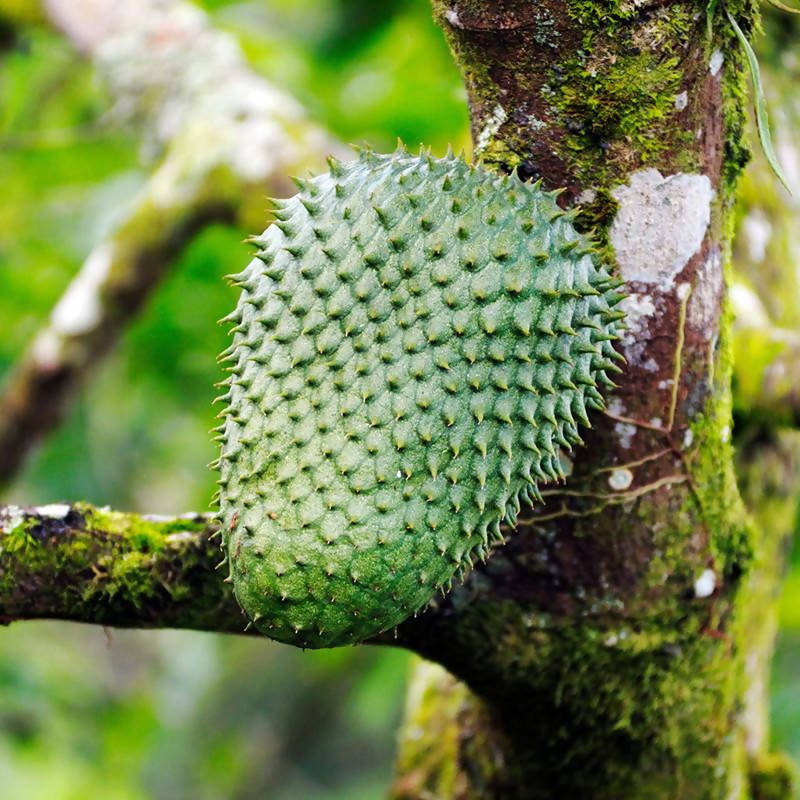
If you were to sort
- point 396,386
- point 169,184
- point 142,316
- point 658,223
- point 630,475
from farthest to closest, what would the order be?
point 142,316
point 169,184
point 630,475
point 658,223
point 396,386

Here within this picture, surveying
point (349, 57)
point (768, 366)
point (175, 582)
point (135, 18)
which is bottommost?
point (175, 582)

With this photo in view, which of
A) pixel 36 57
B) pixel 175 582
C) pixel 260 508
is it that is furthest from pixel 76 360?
pixel 36 57

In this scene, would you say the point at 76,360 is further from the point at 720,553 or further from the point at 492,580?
the point at 720,553

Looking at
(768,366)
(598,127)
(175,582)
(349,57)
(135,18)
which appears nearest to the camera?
(598,127)

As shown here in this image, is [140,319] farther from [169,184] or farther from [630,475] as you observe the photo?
[630,475]

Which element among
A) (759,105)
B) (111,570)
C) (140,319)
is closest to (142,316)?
(140,319)

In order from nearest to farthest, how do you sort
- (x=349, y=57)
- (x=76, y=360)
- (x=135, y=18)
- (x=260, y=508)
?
(x=260, y=508)
(x=76, y=360)
(x=135, y=18)
(x=349, y=57)

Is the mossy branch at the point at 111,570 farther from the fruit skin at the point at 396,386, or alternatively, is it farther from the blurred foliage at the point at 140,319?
the blurred foliage at the point at 140,319

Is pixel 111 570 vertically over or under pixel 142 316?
under
